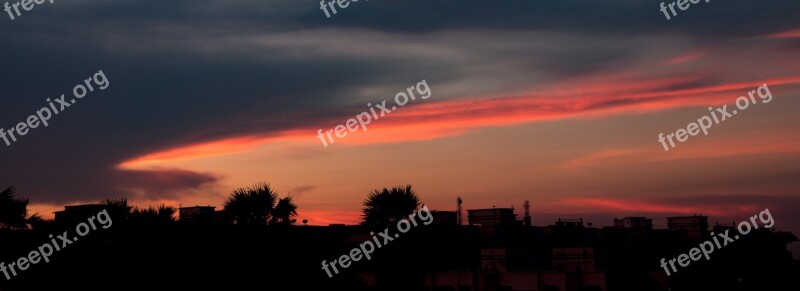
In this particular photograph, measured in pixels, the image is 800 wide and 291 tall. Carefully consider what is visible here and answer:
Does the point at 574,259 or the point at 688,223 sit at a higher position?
the point at 688,223

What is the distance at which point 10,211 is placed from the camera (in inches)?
1640

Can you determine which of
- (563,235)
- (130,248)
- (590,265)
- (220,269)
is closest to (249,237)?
(220,269)

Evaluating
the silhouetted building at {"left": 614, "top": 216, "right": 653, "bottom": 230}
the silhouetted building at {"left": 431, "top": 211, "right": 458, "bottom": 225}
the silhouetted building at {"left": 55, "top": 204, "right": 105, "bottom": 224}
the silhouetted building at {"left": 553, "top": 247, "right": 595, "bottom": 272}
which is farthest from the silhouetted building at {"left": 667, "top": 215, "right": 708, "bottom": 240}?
the silhouetted building at {"left": 55, "top": 204, "right": 105, "bottom": 224}

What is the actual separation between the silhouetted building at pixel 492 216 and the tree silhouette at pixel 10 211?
39024 millimetres

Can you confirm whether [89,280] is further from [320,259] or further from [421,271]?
[421,271]

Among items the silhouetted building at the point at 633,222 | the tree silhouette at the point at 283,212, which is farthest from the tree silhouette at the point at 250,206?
the silhouetted building at the point at 633,222

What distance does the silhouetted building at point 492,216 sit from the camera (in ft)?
237

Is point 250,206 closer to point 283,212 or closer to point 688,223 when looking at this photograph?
point 283,212

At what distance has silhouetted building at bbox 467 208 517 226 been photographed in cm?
7225

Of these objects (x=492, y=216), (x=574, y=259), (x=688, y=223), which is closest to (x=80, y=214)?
(x=574, y=259)

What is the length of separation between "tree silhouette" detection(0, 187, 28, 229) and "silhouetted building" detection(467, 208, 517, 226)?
39.0 metres

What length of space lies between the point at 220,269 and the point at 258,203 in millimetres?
5015

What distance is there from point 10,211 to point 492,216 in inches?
1596

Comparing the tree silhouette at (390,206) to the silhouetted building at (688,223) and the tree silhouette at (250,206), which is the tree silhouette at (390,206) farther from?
the silhouetted building at (688,223)
